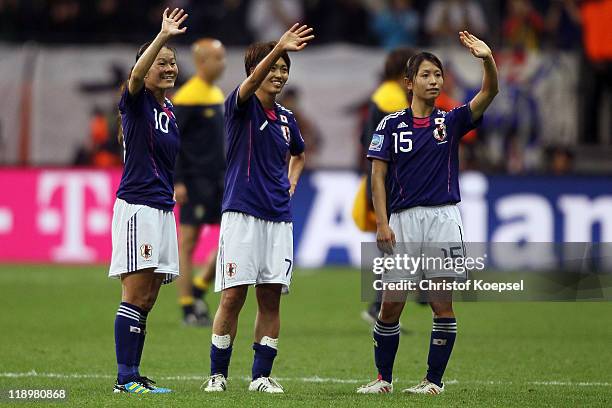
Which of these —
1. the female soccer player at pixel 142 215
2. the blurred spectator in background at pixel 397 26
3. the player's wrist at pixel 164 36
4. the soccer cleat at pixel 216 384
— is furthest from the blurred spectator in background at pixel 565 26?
the player's wrist at pixel 164 36

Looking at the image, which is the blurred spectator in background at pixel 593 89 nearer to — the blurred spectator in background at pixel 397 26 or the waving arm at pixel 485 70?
the blurred spectator in background at pixel 397 26

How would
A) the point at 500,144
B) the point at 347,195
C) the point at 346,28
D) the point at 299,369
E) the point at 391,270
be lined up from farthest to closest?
the point at 346,28
the point at 500,144
the point at 347,195
the point at 299,369
the point at 391,270

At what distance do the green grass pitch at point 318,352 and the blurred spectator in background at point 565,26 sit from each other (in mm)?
7087

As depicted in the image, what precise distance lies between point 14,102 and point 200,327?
9.18 meters

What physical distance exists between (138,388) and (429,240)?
2.01 metres

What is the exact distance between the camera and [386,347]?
831 centimetres

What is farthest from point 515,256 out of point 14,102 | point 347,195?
point 14,102

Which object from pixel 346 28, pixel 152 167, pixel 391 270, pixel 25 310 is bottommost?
pixel 25 310

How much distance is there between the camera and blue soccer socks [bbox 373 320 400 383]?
27.3 ft

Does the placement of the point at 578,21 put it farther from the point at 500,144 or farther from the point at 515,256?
the point at 515,256

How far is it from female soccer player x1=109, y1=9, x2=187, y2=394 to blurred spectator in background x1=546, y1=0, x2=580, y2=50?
540 inches

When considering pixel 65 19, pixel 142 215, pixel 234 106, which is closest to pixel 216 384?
pixel 142 215

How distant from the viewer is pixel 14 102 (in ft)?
66.8

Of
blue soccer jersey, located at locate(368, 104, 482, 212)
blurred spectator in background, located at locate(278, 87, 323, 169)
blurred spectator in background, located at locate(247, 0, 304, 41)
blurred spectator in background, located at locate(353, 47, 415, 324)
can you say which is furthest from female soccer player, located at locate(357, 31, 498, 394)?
blurred spectator in background, located at locate(247, 0, 304, 41)
